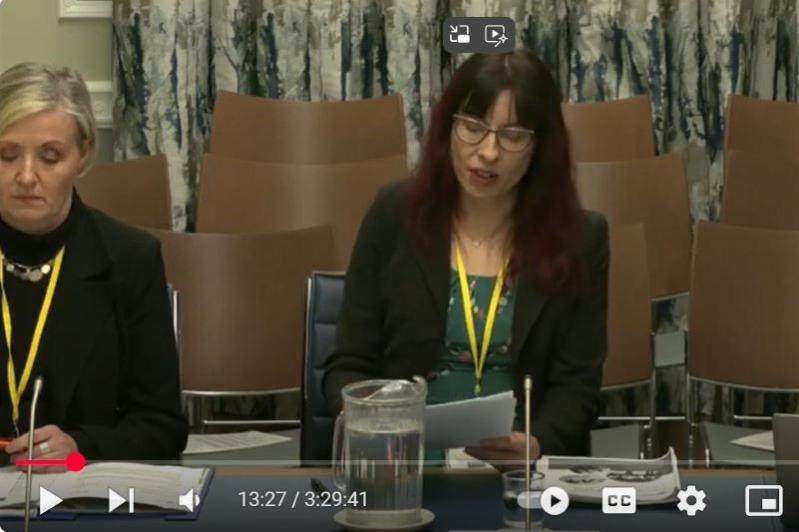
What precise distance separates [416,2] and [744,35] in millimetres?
649

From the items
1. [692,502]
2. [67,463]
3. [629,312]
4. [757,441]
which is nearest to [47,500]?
[67,463]

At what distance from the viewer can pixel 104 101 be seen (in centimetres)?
293

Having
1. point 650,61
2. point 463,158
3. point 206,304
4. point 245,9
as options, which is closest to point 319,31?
point 245,9

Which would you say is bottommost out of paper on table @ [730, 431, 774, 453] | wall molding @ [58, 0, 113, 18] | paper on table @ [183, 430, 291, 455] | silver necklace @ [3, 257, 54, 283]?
paper on table @ [730, 431, 774, 453]

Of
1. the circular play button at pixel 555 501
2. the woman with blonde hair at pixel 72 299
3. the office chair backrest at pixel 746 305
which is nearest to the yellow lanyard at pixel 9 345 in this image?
the woman with blonde hair at pixel 72 299

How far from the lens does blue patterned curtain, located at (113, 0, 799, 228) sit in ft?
9.72

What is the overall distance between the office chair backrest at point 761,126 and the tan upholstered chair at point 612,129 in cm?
16

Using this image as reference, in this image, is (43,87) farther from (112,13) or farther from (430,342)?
(112,13)

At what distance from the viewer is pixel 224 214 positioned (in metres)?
2.64

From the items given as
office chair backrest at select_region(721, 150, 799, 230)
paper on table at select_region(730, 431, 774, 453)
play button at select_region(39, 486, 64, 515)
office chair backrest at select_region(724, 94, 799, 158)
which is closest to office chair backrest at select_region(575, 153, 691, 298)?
office chair backrest at select_region(721, 150, 799, 230)

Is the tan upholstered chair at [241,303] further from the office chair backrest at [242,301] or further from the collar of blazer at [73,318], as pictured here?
the collar of blazer at [73,318]

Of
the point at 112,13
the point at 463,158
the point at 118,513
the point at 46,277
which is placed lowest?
the point at 118,513

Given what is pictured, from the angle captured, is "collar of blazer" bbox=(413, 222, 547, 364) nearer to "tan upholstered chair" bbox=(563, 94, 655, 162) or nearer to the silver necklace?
the silver necklace

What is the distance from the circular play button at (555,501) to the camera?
124 centimetres
